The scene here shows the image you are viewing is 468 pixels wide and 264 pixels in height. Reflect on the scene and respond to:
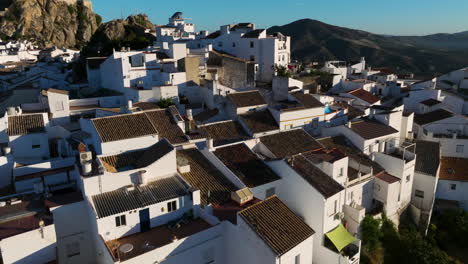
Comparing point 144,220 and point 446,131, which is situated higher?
point 446,131

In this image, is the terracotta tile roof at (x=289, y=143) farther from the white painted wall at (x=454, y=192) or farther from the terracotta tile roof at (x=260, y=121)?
the white painted wall at (x=454, y=192)

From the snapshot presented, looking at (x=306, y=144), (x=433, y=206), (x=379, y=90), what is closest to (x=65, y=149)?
(x=306, y=144)

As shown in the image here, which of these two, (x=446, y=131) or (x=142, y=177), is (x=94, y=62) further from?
(x=446, y=131)

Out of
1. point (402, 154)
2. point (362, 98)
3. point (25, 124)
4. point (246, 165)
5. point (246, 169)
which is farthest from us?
point (362, 98)

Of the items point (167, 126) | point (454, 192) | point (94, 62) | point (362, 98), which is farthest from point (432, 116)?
point (94, 62)

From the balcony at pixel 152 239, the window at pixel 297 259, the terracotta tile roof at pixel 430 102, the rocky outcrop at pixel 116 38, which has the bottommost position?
the window at pixel 297 259

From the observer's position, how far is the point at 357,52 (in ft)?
413

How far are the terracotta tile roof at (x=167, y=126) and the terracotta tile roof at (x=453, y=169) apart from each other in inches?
886

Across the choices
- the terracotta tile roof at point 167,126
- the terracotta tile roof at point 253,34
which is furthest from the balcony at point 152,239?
the terracotta tile roof at point 253,34

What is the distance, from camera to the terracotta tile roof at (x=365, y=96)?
3869 cm

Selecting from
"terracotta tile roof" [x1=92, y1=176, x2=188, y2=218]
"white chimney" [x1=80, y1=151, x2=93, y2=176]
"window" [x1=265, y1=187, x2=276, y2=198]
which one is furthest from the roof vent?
"white chimney" [x1=80, y1=151, x2=93, y2=176]

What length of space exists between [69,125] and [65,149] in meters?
5.41

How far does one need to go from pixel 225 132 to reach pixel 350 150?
33.1ft

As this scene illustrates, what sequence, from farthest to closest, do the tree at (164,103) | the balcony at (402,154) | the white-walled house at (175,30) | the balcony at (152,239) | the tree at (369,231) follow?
the white-walled house at (175,30) → the tree at (164,103) → the balcony at (402,154) → the tree at (369,231) → the balcony at (152,239)
